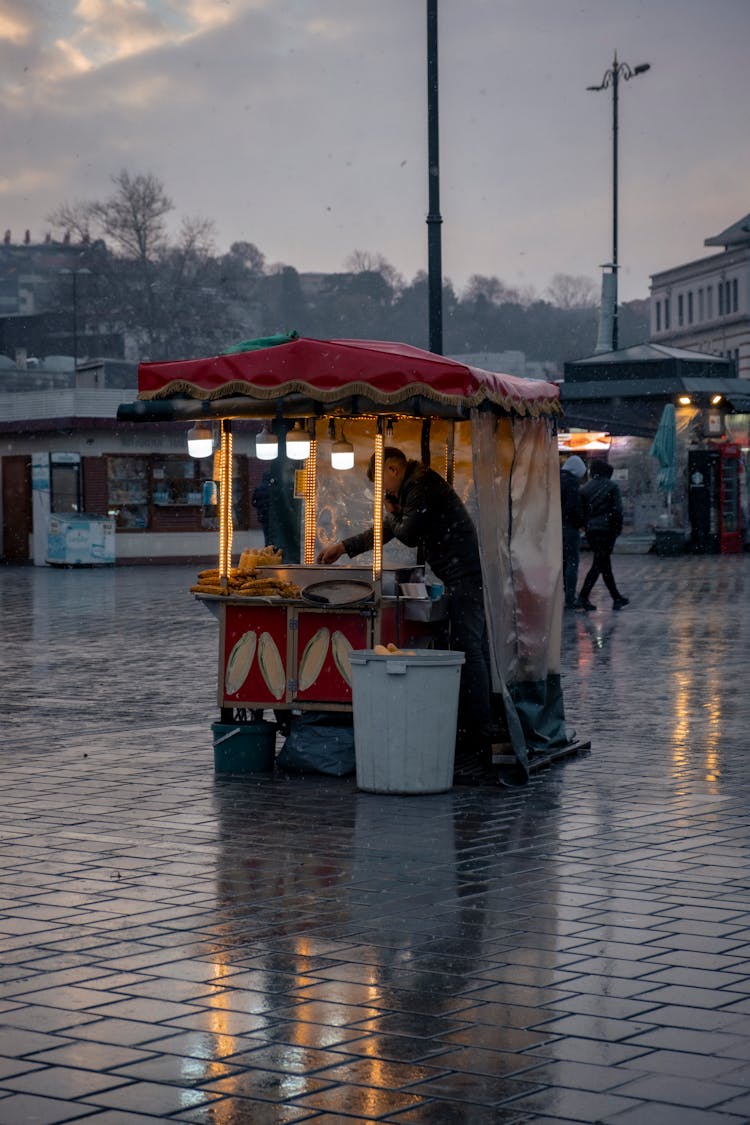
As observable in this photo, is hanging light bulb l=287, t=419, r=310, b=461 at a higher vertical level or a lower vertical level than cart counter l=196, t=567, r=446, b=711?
higher

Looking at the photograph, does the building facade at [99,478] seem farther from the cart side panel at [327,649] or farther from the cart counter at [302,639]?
the cart side panel at [327,649]

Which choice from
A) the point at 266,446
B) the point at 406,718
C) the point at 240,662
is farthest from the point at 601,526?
the point at 406,718

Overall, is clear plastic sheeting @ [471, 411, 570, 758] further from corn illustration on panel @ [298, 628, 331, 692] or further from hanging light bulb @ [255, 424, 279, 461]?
hanging light bulb @ [255, 424, 279, 461]

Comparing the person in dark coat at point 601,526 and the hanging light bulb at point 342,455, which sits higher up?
the hanging light bulb at point 342,455

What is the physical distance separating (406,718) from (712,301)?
7022 centimetres

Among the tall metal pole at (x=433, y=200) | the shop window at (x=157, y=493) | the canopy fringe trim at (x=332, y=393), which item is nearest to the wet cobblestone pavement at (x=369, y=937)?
the canopy fringe trim at (x=332, y=393)

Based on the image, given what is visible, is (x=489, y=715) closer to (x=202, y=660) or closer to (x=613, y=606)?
(x=202, y=660)

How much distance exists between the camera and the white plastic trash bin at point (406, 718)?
9.21 meters

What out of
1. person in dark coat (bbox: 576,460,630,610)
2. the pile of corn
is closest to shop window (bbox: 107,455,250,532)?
person in dark coat (bbox: 576,460,630,610)

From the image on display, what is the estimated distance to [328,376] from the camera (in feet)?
31.6

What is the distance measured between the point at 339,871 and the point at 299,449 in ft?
16.1

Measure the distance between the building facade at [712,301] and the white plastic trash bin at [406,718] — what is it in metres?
62.2

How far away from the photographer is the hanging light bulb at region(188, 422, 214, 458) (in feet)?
35.3

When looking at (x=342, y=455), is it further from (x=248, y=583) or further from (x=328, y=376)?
(x=328, y=376)
